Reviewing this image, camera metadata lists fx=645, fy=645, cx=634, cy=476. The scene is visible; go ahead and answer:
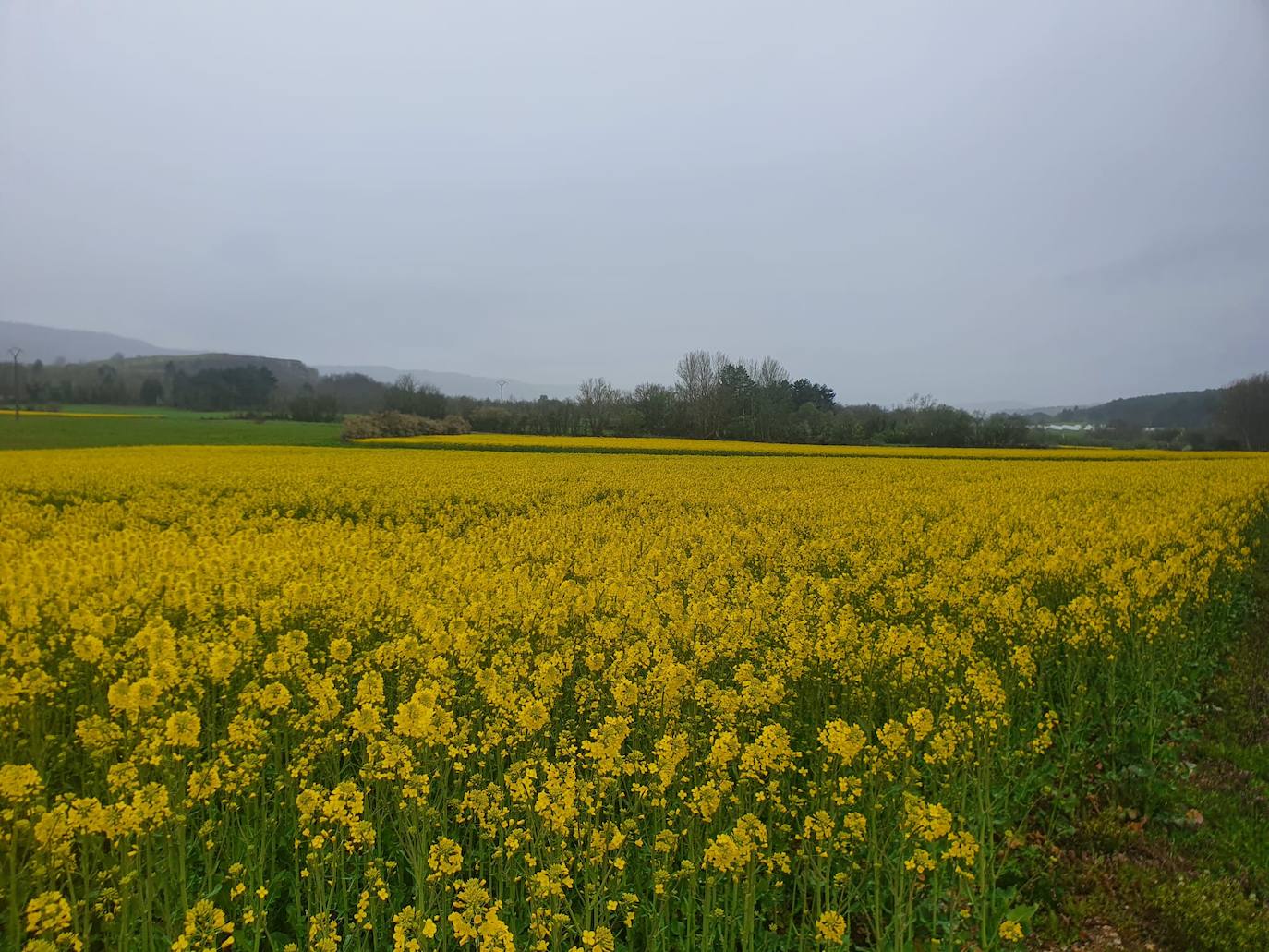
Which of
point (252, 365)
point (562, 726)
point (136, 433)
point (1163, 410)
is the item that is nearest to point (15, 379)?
point (136, 433)

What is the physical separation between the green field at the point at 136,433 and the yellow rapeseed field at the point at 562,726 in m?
36.3

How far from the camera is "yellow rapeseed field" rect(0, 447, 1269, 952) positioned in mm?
3240

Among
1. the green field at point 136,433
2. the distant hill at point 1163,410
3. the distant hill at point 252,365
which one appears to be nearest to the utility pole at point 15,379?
the green field at point 136,433

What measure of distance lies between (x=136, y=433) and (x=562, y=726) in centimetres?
5759

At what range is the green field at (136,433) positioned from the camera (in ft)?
135

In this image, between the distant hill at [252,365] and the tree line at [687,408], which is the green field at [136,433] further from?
the distant hill at [252,365]

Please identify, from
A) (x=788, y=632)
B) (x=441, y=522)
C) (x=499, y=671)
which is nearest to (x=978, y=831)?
(x=788, y=632)

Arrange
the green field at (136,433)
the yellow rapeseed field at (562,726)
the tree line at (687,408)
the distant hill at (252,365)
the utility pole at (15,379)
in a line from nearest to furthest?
the yellow rapeseed field at (562,726)
the green field at (136,433)
the utility pole at (15,379)
the tree line at (687,408)
the distant hill at (252,365)

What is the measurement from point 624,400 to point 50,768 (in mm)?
62133

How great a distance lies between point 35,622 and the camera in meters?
5.52

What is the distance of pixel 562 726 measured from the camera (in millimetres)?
5219

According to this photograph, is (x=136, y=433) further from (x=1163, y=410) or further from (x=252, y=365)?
(x=1163, y=410)

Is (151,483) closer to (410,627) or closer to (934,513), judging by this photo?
(410,627)

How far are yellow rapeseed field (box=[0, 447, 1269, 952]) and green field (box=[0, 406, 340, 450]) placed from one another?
3628 cm
